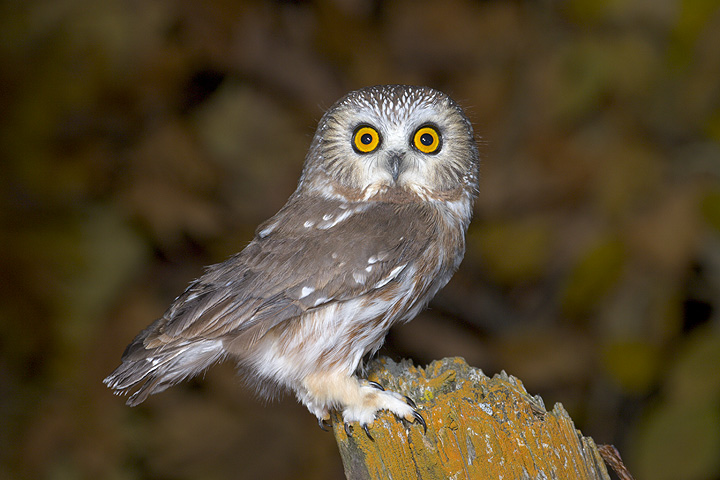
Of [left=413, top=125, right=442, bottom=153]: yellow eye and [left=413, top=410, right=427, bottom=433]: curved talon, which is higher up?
[left=413, top=125, right=442, bottom=153]: yellow eye

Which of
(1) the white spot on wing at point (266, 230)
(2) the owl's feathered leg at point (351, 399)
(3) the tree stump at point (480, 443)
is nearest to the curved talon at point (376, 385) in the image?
(2) the owl's feathered leg at point (351, 399)

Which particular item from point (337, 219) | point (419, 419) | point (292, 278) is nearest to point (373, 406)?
point (419, 419)

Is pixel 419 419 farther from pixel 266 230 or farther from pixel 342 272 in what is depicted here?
pixel 266 230

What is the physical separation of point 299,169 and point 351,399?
153cm

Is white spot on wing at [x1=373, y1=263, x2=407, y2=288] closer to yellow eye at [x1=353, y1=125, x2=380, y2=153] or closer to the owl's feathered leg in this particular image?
the owl's feathered leg

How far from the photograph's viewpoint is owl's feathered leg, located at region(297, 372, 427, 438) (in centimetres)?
211

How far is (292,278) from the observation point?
2213 millimetres

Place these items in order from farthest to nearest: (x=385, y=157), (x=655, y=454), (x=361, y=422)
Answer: (x=655, y=454), (x=385, y=157), (x=361, y=422)

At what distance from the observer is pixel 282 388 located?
2.58m

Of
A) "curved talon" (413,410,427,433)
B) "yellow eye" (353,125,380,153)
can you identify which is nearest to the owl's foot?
"curved talon" (413,410,427,433)

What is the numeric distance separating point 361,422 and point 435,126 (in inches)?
43.4

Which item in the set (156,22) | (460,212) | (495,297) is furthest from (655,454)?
(156,22)

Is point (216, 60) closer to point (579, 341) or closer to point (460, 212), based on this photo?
point (460, 212)

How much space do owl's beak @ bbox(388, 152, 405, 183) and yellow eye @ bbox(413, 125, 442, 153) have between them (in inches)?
3.5
